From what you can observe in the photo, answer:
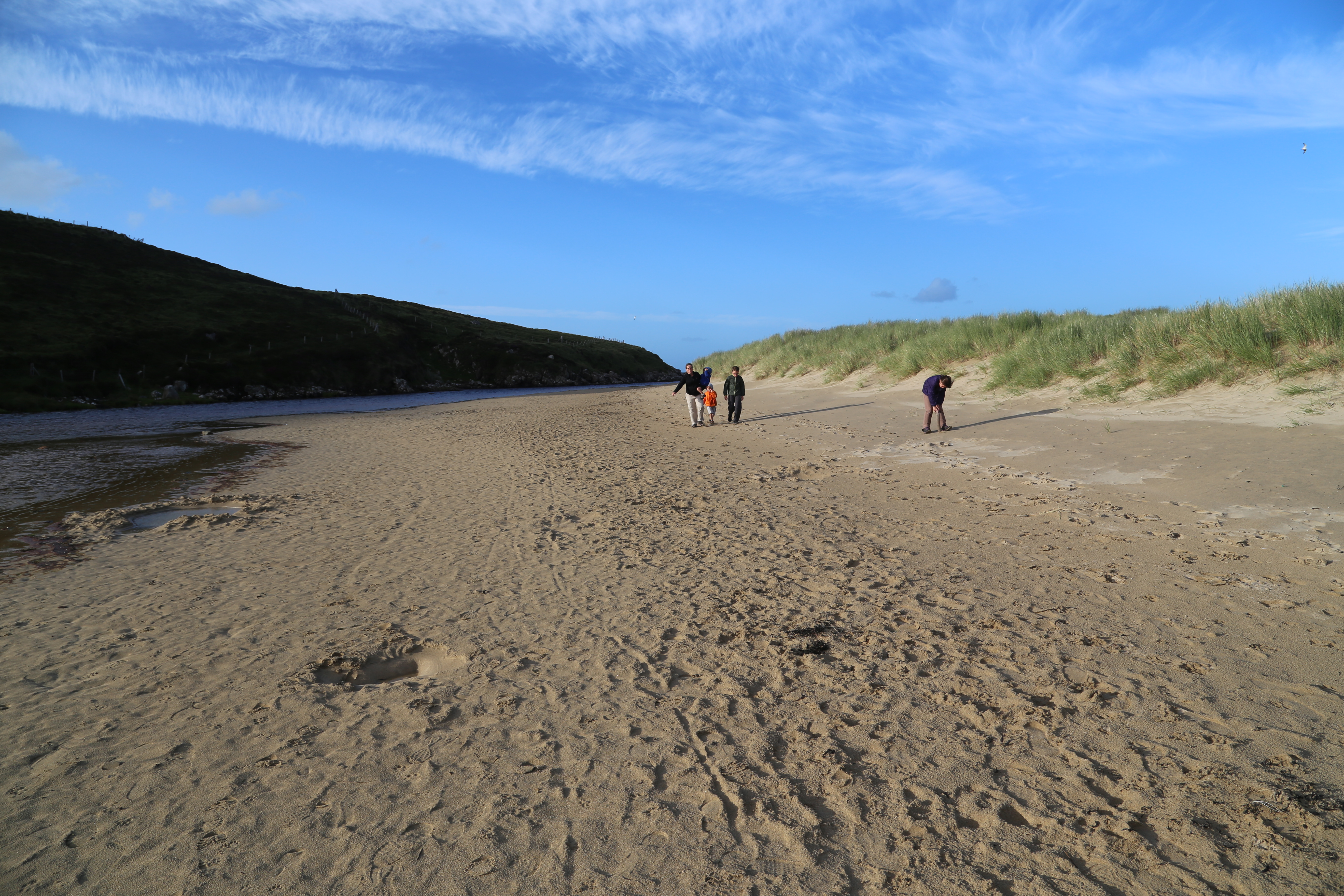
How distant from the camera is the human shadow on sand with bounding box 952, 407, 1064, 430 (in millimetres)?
14266

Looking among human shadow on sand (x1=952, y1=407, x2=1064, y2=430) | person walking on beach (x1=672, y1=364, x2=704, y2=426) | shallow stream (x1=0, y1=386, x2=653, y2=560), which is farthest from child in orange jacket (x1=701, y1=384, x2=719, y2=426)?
shallow stream (x1=0, y1=386, x2=653, y2=560)

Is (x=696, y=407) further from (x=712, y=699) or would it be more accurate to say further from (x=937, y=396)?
(x=712, y=699)

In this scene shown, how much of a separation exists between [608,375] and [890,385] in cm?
7560

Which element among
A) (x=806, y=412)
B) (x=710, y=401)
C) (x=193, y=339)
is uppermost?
(x=193, y=339)

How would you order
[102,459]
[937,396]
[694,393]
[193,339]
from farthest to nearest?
[193,339] → [694,393] → [102,459] → [937,396]

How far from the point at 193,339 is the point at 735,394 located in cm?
5506

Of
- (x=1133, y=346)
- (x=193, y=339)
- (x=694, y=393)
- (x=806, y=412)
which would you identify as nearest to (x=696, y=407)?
(x=694, y=393)

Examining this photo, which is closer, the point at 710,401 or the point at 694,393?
the point at 710,401

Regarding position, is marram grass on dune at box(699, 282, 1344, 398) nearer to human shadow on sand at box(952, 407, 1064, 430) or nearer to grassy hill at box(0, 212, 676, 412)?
human shadow on sand at box(952, 407, 1064, 430)

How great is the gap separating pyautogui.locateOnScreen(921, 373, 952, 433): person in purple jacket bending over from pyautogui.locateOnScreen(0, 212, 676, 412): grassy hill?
4572 centimetres

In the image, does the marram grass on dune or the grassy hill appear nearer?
the marram grass on dune

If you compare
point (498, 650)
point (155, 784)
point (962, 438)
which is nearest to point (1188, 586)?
point (498, 650)

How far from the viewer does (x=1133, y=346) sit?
15.1 m

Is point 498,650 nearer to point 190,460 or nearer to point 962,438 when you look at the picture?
point 962,438
